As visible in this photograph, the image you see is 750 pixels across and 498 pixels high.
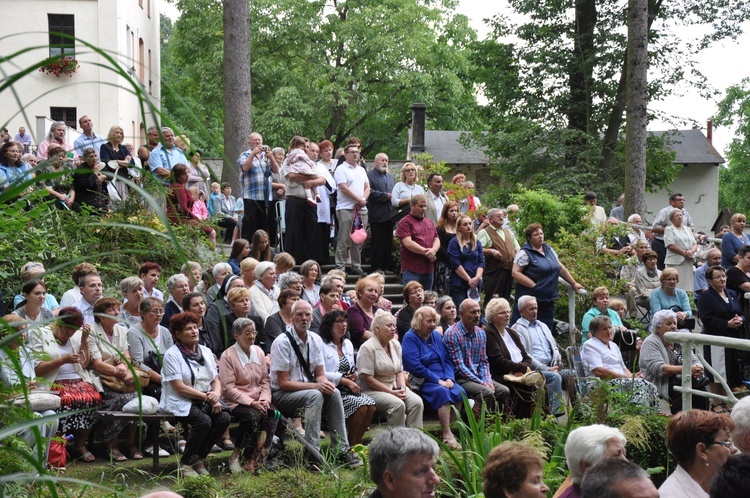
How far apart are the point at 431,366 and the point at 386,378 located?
0.59 m

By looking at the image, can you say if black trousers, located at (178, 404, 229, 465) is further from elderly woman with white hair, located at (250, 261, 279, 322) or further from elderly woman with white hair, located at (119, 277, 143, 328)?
elderly woman with white hair, located at (250, 261, 279, 322)

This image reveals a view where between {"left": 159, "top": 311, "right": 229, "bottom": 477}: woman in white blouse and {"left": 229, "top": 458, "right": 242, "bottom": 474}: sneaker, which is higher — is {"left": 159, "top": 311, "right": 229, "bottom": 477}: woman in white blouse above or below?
above

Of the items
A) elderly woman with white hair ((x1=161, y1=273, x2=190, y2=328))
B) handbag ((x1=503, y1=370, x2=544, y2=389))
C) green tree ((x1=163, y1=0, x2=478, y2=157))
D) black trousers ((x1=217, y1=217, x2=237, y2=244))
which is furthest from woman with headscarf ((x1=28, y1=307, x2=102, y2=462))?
green tree ((x1=163, y1=0, x2=478, y2=157))

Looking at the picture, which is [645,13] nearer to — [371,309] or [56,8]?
[371,309]

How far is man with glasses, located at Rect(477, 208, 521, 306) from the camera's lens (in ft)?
44.0

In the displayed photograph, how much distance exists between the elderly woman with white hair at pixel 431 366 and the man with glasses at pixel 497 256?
3.80m

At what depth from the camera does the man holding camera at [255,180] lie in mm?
14164

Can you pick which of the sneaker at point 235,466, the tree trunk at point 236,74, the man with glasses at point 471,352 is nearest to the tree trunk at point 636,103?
the tree trunk at point 236,74

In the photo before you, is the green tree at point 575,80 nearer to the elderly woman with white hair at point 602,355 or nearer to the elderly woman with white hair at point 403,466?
the elderly woman with white hair at point 602,355

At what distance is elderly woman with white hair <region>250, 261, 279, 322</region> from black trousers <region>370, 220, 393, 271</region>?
434cm

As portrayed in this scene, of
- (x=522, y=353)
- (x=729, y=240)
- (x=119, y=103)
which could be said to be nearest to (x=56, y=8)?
(x=119, y=103)

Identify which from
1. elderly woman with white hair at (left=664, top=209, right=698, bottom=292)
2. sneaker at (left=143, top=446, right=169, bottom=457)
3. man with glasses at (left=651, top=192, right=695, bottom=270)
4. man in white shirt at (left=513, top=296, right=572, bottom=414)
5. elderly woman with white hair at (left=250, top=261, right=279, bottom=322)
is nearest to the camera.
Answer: sneaker at (left=143, top=446, right=169, bottom=457)

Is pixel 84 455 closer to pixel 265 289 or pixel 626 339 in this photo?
pixel 265 289

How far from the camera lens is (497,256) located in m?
13.4
